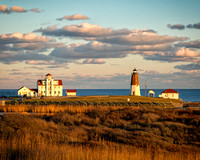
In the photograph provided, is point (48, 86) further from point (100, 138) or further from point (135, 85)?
point (100, 138)

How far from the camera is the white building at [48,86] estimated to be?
8631 centimetres

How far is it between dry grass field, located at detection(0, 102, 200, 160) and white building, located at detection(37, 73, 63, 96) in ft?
198

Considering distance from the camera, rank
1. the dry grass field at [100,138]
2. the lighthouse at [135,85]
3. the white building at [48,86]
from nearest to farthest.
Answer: the dry grass field at [100,138], the lighthouse at [135,85], the white building at [48,86]

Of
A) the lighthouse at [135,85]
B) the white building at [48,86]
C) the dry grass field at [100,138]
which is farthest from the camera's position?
the white building at [48,86]

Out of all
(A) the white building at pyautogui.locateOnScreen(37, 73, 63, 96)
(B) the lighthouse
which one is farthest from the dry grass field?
(A) the white building at pyautogui.locateOnScreen(37, 73, 63, 96)

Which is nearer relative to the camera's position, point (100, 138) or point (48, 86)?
point (100, 138)

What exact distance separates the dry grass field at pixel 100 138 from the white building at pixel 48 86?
198 feet

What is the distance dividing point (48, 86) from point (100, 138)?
239 feet

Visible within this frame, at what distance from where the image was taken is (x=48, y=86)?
86.3 metres

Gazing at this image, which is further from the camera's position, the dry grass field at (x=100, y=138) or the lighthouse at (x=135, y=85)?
the lighthouse at (x=135, y=85)

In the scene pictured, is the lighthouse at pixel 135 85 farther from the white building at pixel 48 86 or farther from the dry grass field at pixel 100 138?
the dry grass field at pixel 100 138

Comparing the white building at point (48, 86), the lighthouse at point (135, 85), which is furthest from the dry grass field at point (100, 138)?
the white building at point (48, 86)

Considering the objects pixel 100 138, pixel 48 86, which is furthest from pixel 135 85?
→ pixel 100 138

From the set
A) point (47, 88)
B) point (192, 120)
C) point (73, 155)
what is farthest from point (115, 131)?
point (47, 88)
